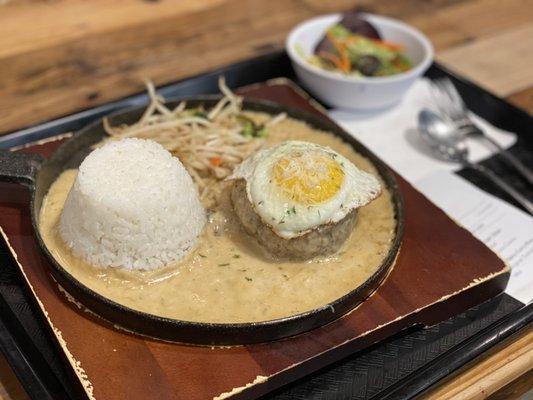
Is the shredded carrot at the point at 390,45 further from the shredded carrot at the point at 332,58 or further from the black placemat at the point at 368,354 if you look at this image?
the black placemat at the point at 368,354

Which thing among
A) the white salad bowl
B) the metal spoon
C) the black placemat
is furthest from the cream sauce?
the white salad bowl

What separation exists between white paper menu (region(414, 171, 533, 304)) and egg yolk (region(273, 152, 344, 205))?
2.09 feet

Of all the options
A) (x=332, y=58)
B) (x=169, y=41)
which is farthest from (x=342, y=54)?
(x=169, y=41)

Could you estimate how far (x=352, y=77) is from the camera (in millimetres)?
2666

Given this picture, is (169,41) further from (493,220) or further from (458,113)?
(493,220)

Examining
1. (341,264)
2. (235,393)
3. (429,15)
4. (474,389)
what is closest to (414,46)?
(429,15)

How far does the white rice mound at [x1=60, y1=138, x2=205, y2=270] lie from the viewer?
1.67 m

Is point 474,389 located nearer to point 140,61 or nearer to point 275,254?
point 275,254

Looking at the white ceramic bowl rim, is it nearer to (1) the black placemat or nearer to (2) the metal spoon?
(2) the metal spoon

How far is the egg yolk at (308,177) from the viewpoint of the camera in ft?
5.48

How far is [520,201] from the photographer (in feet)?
Result: 7.54

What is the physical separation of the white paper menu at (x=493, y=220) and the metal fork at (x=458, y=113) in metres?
0.23

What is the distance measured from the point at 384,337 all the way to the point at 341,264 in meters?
0.23

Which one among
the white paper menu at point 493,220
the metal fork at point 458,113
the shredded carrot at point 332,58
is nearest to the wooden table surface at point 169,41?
the metal fork at point 458,113
